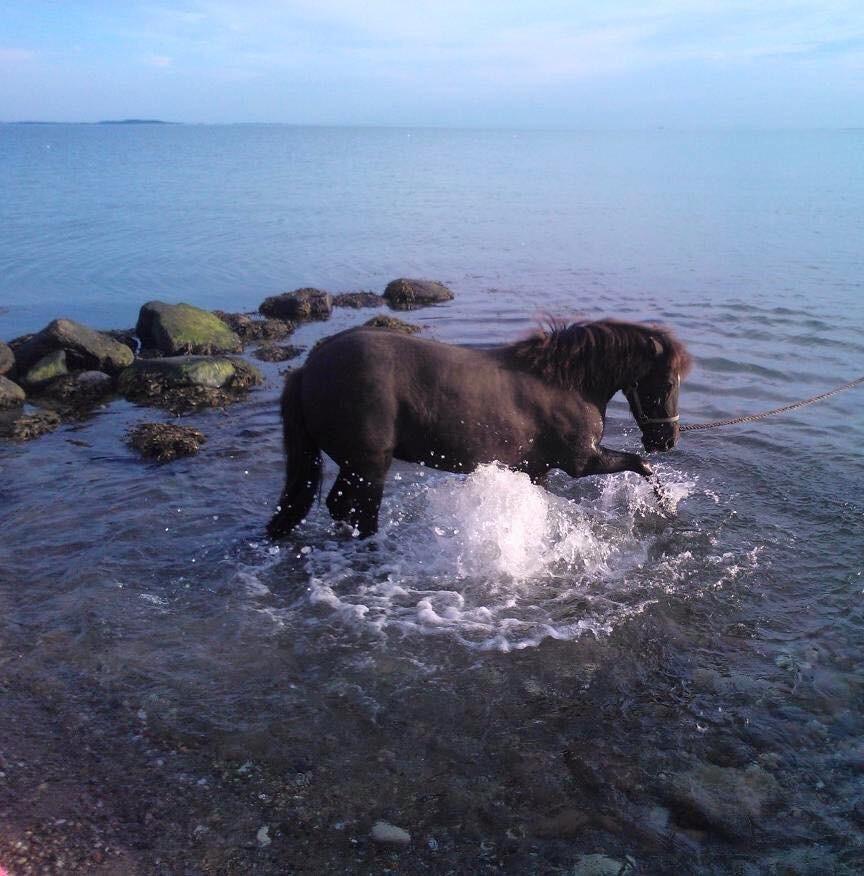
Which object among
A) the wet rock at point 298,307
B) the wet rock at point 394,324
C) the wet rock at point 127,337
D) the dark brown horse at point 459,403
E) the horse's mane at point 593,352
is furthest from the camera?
the wet rock at point 298,307

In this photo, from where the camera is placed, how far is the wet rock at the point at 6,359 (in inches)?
465

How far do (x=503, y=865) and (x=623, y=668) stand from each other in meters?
1.89

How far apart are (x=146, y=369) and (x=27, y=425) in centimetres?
230

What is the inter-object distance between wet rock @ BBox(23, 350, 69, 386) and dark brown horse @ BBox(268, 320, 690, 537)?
21.6 feet

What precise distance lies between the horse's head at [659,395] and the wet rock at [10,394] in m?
8.45

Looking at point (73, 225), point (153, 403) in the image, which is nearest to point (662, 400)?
point (153, 403)

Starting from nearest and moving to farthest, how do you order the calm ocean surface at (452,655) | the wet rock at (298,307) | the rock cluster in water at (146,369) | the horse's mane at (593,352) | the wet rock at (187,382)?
the calm ocean surface at (452,655), the horse's mane at (593,352), the rock cluster in water at (146,369), the wet rock at (187,382), the wet rock at (298,307)

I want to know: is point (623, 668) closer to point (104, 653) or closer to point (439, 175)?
point (104, 653)

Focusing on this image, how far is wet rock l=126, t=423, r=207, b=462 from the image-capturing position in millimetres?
9008

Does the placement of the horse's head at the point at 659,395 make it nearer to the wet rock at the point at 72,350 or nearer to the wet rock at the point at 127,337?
the wet rock at the point at 72,350

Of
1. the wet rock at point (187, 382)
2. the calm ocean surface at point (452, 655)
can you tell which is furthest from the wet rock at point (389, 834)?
the wet rock at point (187, 382)

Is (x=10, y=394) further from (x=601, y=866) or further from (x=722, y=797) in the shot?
(x=722, y=797)

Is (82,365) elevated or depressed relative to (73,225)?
depressed

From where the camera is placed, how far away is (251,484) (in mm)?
8328
